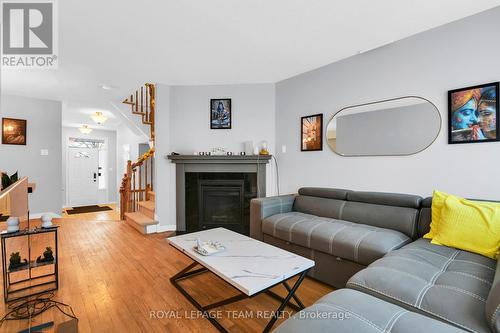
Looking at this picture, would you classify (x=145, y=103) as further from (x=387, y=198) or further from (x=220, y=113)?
(x=387, y=198)

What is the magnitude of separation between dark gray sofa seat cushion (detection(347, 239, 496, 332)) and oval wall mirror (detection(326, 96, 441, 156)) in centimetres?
115

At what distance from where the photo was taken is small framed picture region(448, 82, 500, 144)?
6.53ft

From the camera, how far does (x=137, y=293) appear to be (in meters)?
2.05

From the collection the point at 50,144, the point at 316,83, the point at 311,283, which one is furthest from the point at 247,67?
the point at 50,144

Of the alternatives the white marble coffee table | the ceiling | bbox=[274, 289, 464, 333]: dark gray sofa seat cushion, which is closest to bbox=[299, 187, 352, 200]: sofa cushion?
the white marble coffee table

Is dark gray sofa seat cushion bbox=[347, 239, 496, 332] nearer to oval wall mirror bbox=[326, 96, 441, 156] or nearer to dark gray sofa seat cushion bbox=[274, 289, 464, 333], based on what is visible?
dark gray sofa seat cushion bbox=[274, 289, 464, 333]

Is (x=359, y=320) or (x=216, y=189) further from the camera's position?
(x=216, y=189)

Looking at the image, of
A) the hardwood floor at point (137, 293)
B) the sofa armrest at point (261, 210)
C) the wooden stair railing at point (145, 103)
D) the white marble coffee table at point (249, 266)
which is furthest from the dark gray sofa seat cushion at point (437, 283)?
the wooden stair railing at point (145, 103)

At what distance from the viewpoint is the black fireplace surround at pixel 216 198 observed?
3744mm

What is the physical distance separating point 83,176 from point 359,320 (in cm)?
857

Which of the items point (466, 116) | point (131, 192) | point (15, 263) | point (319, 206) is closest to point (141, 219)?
point (131, 192)

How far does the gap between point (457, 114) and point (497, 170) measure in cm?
56

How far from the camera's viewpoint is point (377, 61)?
8.85 ft

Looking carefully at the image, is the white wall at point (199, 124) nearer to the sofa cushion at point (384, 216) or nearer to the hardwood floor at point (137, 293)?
the hardwood floor at point (137, 293)
